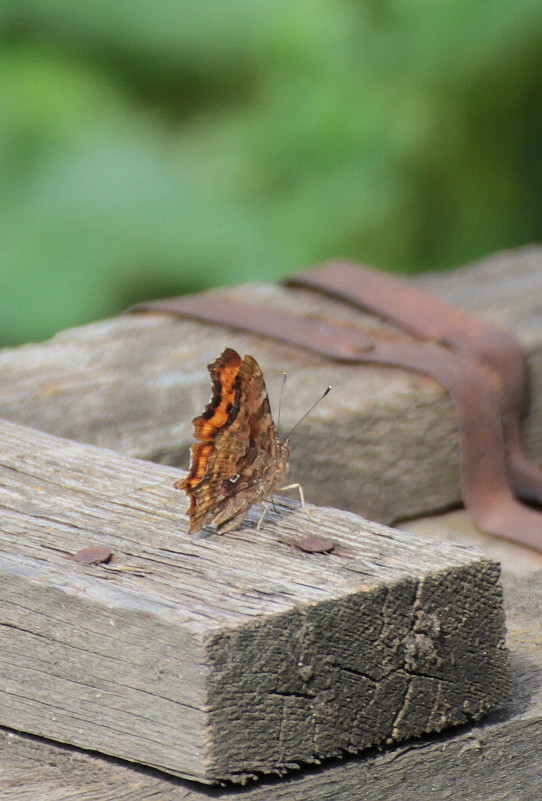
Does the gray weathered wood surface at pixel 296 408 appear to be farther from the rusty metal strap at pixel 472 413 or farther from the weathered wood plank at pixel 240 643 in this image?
the weathered wood plank at pixel 240 643

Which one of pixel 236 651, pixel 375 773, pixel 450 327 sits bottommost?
pixel 375 773

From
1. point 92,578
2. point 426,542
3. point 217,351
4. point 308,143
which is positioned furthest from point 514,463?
point 308,143

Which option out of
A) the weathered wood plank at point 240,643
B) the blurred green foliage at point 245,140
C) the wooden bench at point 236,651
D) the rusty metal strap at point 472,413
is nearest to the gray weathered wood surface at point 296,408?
the rusty metal strap at point 472,413

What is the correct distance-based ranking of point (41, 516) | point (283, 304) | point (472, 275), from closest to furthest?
point (41, 516) < point (283, 304) < point (472, 275)

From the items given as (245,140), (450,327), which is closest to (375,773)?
(450,327)

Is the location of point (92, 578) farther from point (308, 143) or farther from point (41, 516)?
point (308, 143)

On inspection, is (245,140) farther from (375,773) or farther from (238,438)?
(375,773)
